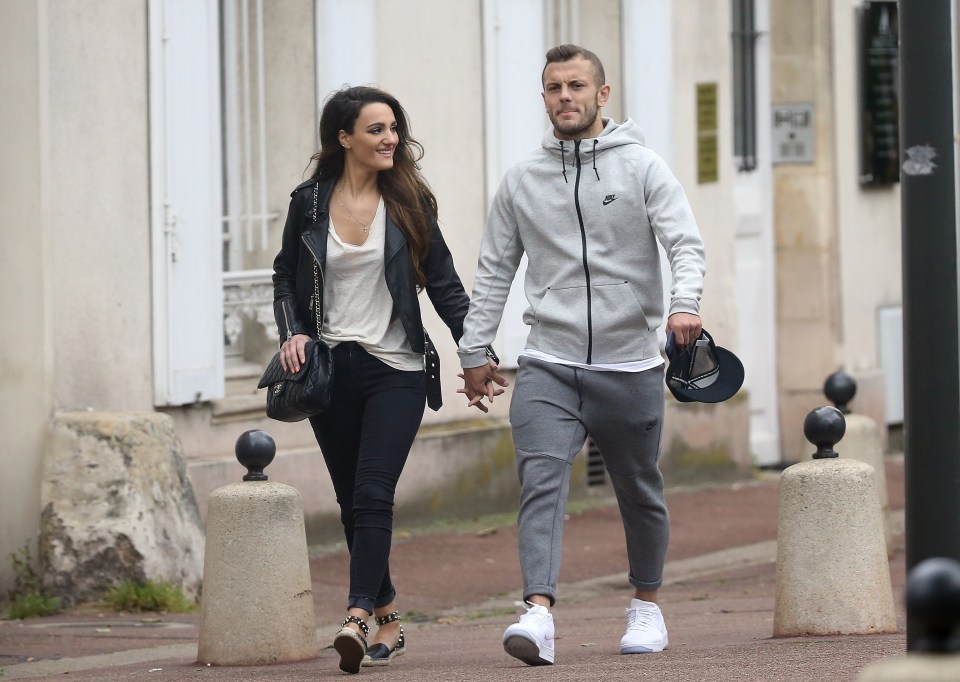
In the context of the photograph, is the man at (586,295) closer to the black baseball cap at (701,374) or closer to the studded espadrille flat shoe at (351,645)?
the black baseball cap at (701,374)

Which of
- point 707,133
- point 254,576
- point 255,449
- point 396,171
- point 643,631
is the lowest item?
point 643,631

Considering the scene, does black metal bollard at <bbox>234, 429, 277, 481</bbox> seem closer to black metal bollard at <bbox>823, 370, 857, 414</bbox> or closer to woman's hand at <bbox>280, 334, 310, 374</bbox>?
woman's hand at <bbox>280, 334, 310, 374</bbox>

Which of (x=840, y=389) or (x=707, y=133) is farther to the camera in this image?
(x=707, y=133)

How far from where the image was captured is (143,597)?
7684 mm

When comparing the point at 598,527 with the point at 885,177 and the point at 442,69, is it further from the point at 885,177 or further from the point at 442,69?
the point at 885,177

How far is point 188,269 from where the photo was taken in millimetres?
8641

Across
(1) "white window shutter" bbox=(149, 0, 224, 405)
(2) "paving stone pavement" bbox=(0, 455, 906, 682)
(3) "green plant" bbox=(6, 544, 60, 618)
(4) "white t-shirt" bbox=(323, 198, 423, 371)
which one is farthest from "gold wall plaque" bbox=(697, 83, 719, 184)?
(4) "white t-shirt" bbox=(323, 198, 423, 371)

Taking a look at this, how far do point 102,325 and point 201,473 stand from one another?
876mm

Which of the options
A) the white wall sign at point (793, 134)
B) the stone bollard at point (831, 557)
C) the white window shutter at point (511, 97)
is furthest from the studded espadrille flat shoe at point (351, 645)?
the white wall sign at point (793, 134)

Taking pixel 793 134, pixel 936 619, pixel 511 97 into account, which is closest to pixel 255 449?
pixel 936 619

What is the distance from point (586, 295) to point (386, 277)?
682 mm

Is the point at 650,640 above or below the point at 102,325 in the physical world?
below

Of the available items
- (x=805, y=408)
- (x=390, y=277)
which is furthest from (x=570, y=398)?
(x=805, y=408)

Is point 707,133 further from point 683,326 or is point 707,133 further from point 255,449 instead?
point 683,326
